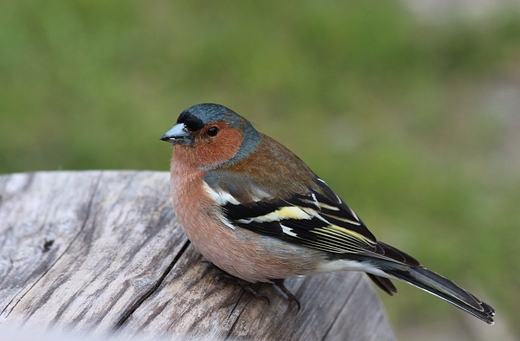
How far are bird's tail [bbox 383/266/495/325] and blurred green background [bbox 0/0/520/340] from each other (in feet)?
6.72

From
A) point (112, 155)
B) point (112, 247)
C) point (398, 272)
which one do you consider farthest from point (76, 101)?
point (398, 272)

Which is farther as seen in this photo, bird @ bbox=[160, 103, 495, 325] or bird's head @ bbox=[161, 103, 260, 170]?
bird's head @ bbox=[161, 103, 260, 170]

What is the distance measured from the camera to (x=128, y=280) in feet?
9.32

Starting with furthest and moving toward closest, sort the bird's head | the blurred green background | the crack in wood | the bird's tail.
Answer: the blurred green background
the bird's head
the bird's tail
the crack in wood

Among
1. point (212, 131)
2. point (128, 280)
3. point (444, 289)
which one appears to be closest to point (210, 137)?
point (212, 131)

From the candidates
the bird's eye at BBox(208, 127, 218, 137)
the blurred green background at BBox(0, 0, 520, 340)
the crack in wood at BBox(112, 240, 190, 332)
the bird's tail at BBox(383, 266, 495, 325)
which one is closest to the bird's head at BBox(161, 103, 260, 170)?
the bird's eye at BBox(208, 127, 218, 137)

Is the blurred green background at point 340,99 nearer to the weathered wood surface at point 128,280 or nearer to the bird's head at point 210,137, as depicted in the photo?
the weathered wood surface at point 128,280

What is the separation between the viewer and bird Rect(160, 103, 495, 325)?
3133 mm

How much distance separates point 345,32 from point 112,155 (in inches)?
123

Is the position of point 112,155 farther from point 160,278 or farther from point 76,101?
point 160,278

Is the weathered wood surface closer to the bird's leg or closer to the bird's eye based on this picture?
the bird's leg

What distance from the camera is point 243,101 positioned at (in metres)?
6.75

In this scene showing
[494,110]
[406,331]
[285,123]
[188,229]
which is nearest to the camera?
[188,229]

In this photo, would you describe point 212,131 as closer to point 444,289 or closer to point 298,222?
point 298,222
